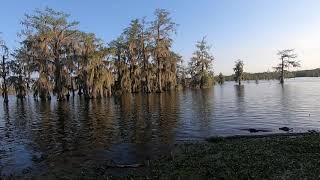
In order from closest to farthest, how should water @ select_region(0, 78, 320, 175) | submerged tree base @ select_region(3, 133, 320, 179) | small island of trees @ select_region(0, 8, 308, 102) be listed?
submerged tree base @ select_region(3, 133, 320, 179) → water @ select_region(0, 78, 320, 175) → small island of trees @ select_region(0, 8, 308, 102)

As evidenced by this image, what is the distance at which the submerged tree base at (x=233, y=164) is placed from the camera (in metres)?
12.3

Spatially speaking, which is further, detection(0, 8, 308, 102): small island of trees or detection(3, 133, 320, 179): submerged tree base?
detection(0, 8, 308, 102): small island of trees

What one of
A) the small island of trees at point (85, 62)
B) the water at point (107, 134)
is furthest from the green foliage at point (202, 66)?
the water at point (107, 134)

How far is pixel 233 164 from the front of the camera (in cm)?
1356

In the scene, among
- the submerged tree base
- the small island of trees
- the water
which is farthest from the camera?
the small island of trees

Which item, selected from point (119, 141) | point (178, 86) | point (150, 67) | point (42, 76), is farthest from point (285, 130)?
point (178, 86)

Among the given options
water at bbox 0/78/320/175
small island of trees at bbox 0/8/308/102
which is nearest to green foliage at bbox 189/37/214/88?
small island of trees at bbox 0/8/308/102

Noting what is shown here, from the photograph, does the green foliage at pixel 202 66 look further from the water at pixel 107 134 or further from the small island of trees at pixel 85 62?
the water at pixel 107 134

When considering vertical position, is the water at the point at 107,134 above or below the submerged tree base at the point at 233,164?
below

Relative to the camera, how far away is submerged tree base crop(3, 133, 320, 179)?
12344 millimetres

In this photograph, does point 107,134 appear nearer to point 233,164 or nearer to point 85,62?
point 233,164

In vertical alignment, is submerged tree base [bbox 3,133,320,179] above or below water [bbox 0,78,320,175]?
above

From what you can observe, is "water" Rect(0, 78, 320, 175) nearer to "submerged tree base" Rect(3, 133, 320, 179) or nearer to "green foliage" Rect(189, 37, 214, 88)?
"submerged tree base" Rect(3, 133, 320, 179)

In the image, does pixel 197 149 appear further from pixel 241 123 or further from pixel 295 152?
pixel 241 123
